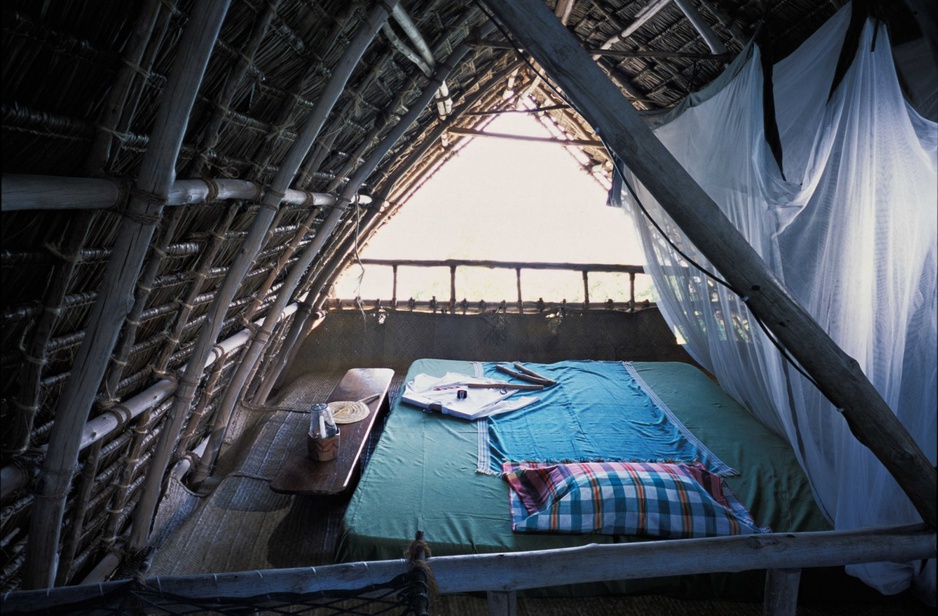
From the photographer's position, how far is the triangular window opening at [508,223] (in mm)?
9430

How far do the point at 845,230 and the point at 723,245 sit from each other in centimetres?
67

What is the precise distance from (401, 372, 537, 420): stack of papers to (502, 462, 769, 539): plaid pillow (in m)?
0.90

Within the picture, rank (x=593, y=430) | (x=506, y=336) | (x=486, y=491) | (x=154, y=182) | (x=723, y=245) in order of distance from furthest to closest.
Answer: (x=506, y=336) < (x=593, y=430) < (x=486, y=491) < (x=723, y=245) < (x=154, y=182)

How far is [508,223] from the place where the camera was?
1101 centimetres

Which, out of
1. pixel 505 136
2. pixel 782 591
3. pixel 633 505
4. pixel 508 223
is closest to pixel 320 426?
pixel 633 505

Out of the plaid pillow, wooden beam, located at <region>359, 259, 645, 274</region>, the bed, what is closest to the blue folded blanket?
the bed

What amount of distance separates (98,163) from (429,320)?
3.42m

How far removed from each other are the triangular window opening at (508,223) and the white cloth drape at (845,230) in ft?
21.4

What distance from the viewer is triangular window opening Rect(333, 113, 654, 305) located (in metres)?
9.43

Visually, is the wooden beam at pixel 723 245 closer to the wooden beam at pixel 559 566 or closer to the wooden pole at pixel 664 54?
the wooden beam at pixel 559 566

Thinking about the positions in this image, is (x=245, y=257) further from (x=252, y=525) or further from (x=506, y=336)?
(x=506, y=336)

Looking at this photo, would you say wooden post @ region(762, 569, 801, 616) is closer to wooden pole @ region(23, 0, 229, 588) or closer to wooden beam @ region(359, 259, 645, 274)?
wooden pole @ region(23, 0, 229, 588)

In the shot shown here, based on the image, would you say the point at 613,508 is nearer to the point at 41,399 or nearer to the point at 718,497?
the point at 718,497

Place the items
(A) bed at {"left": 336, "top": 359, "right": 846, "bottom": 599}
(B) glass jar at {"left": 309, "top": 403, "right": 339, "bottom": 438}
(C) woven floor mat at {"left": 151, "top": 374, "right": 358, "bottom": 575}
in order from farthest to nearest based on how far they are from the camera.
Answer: (B) glass jar at {"left": 309, "top": 403, "right": 339, "bottom": 438}
(C) woven floor mat at {"left": 151, "top": 374, "right": 358, "bottom": 575}
(A) bed at {"left": 336, "top": 359, "right": 846, "bottom": 599}
